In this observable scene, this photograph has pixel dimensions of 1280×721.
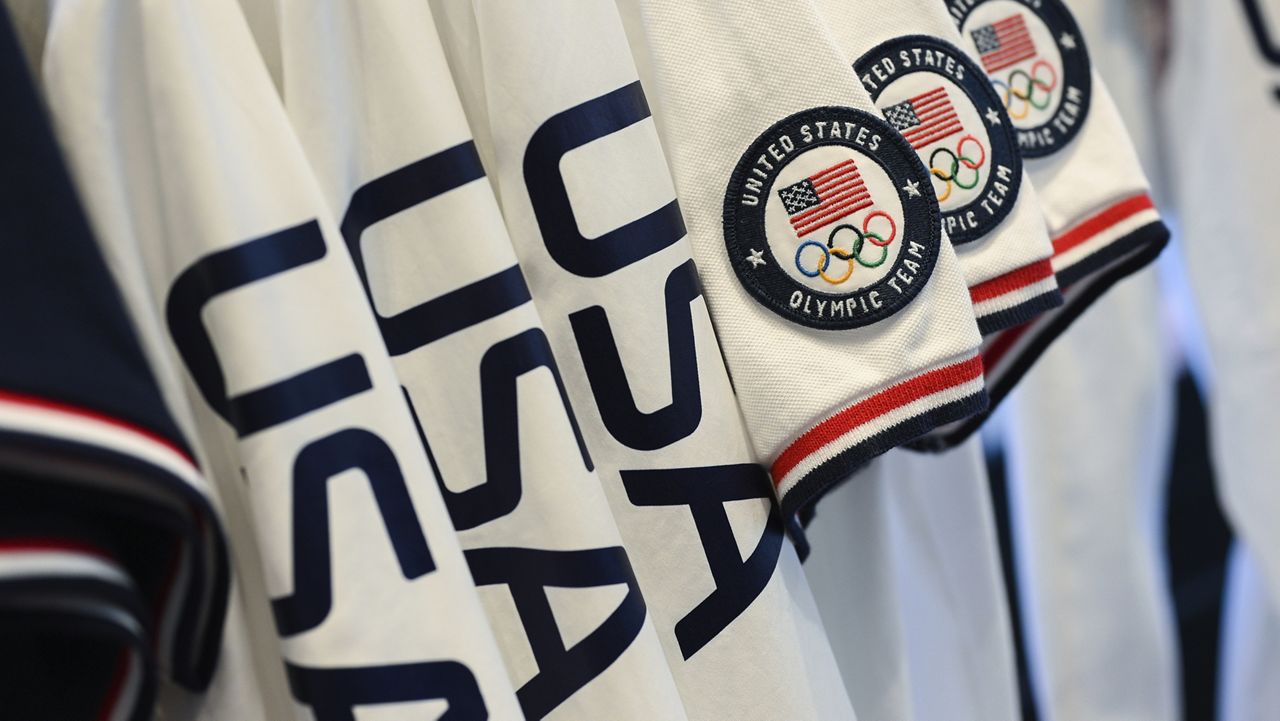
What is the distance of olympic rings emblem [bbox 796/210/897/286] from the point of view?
13.8 inches

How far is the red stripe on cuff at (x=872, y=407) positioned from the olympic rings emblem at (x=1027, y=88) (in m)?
0.13

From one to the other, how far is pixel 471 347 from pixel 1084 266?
9.8 inches

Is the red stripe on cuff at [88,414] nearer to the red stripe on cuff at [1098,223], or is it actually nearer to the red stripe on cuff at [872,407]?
the red stripe on cuff at [872,407]

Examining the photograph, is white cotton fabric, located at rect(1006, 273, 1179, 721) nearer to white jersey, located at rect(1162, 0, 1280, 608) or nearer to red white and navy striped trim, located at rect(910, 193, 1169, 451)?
white jersey, located at rect(1162, 0, 1280, 608)

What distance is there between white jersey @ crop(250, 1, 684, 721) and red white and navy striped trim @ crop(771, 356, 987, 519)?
0.06 meters

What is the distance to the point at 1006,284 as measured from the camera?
0.37m

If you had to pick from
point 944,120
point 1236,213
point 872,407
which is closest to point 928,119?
point 944,120

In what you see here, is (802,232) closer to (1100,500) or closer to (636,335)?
(636,335)

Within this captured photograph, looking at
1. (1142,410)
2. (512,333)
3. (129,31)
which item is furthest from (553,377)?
(1142,410)

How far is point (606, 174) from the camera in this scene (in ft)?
1.09

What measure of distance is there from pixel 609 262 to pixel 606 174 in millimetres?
29

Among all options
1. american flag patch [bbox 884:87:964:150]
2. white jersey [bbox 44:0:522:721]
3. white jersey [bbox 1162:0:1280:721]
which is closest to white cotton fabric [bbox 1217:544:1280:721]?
white jersey [bbox 1162:0:1280:721]

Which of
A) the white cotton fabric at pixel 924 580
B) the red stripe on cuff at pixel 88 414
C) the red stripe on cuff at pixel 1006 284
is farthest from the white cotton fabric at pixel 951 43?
the red stripe on cuff at pixel 88 414

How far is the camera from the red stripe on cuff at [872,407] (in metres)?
0.34
